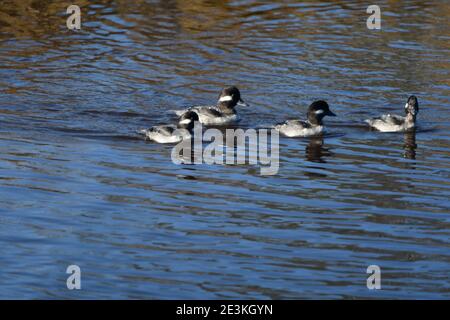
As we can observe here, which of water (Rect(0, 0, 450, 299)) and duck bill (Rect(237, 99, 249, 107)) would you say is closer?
water (Rect(0, 0, 450, 299))

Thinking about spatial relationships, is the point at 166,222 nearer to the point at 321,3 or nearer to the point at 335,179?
the point at 335,179

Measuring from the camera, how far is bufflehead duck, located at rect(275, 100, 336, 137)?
66.3 feet

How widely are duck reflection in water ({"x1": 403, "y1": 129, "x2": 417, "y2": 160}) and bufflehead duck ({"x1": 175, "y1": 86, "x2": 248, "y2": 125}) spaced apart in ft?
10.8

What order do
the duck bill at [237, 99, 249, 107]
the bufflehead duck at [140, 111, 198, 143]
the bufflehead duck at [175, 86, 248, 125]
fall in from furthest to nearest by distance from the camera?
the duck bill at [237, 99, 249, 107]
the bufflehead duck at [175, 86, 248, 125]
the bufflehead duck at [140, 111, 198, 143]

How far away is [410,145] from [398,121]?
981 millimetres

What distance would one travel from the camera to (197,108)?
70.7 ft

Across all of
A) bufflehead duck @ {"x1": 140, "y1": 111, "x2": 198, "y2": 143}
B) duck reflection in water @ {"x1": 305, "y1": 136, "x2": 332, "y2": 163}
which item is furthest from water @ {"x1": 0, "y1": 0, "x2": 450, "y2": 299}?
bufflehead duck @ {"x1": 140, "y1": 111, "x2": 198, "y2": 143}

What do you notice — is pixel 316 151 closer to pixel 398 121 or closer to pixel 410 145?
pixel 410 145

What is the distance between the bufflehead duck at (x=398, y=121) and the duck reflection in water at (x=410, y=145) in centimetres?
14

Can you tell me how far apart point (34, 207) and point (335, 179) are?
178 inches

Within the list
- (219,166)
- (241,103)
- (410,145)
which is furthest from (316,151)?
(241,103)

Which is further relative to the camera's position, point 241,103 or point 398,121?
point 241,103

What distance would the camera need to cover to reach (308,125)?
20281mm

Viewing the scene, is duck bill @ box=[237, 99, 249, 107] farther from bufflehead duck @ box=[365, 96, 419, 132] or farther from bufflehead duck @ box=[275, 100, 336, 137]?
bufflehead duck @ box=[365, 96, 419, 132]
